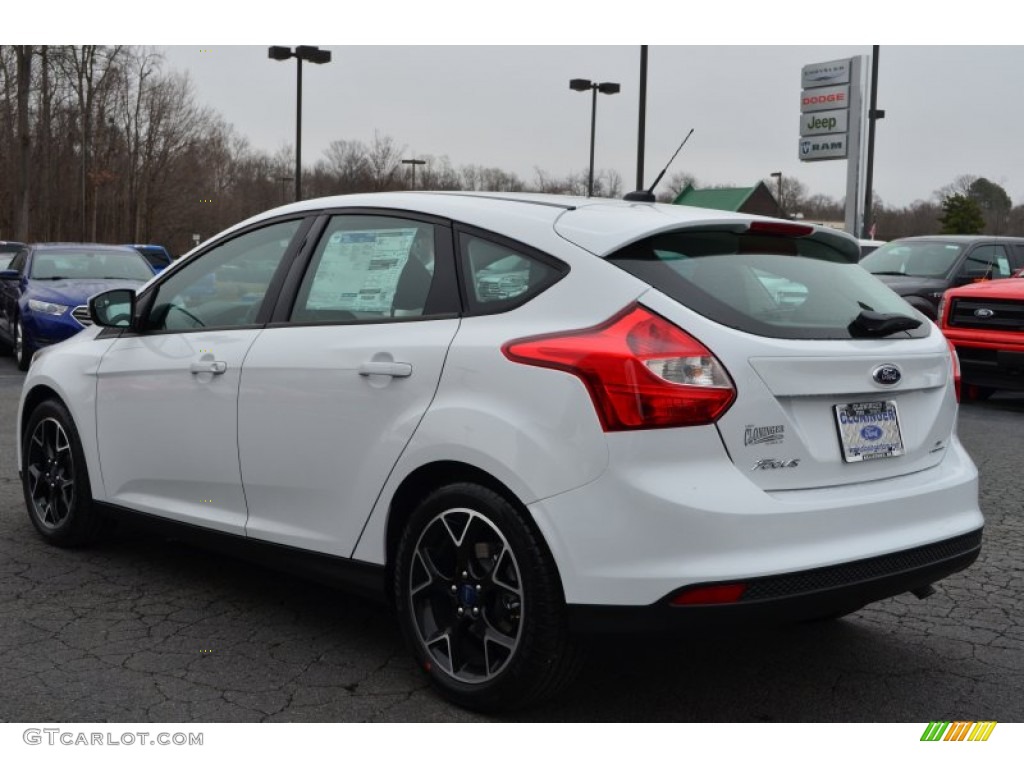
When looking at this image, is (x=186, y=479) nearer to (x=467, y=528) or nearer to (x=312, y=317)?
(x=312, y=317)

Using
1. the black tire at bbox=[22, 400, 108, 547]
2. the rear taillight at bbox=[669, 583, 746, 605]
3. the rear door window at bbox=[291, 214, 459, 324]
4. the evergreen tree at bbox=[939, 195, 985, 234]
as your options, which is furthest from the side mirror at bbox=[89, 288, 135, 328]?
the evergreen tree at bbox=[939, 195, 985, 234]

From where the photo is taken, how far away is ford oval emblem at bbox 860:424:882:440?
11.2ft

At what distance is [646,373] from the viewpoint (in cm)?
308

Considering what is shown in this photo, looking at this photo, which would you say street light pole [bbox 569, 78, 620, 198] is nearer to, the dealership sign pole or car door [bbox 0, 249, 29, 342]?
the dealership sign pole

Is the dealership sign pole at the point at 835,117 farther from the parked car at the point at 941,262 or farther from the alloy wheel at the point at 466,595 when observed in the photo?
the alloy wheel at the point at 466,595

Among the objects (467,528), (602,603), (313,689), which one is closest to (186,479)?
(313,689)

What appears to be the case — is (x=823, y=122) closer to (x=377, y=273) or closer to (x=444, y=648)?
(x=377, y=273)

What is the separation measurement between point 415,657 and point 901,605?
2.25 meters

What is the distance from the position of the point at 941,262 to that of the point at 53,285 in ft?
36.2

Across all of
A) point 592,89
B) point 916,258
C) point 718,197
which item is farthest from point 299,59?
point 916,258

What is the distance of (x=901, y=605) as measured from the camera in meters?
4.80


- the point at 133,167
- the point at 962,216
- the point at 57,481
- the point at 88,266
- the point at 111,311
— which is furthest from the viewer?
the point at 962,216

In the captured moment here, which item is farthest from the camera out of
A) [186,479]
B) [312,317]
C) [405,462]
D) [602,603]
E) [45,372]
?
[45,372]

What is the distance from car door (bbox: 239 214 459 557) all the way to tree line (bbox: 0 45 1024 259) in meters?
35.1
